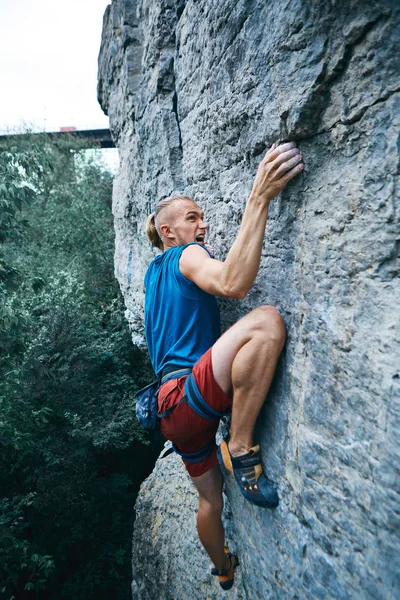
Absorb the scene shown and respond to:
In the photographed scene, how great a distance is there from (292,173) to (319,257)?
1.23ft

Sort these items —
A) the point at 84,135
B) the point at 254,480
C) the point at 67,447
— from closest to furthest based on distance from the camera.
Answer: the point at 254,480, the point at 67,447, the point at 84,135

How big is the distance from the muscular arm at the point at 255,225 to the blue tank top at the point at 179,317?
364mm

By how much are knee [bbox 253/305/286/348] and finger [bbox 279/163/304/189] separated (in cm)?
56

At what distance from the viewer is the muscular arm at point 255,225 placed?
5.50ft

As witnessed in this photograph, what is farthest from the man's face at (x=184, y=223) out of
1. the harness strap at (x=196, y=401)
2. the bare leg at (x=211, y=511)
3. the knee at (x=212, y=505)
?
the knee at (x=212, y=505)

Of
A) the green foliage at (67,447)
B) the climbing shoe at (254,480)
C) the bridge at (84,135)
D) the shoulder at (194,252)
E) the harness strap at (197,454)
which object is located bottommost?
the green foliage at (67,447)

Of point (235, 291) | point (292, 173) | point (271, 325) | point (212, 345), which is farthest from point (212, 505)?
point (292, 173)

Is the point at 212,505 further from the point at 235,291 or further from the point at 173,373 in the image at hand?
the point at 235,291

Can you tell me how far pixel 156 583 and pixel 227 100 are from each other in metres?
3.96

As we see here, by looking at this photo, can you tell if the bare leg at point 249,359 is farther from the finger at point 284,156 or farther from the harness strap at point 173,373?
the finger at point 284,156

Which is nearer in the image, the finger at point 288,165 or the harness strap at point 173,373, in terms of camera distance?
the finger at point 288,165

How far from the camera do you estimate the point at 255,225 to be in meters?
1.70

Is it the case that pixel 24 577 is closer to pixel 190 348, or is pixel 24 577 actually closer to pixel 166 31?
pixel 190 348

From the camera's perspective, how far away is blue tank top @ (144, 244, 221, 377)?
211cm
